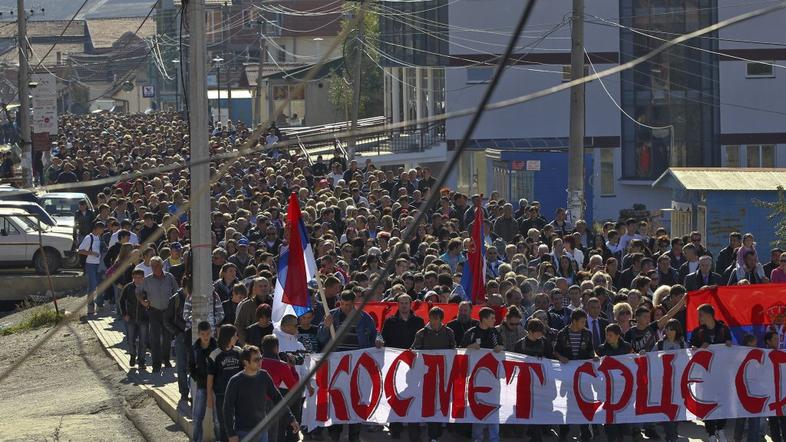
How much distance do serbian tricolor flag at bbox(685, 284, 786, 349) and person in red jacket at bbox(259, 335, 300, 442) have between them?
3.83 metres

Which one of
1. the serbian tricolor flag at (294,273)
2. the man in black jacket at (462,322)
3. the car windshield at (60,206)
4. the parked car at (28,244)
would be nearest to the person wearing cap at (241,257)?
the serbian tricolor flag at (294,273)

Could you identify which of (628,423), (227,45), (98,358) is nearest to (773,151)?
(98,358)

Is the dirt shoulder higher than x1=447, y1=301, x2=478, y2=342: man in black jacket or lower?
lower

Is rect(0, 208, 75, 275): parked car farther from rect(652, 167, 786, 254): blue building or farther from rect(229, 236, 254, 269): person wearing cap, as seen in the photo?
rect(652, 167, 786, 254): blue building

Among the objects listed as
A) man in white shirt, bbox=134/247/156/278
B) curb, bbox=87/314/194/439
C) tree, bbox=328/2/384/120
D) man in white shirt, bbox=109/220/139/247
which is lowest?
curb, bbox=87/314/194/439

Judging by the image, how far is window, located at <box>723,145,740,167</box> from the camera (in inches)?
1754

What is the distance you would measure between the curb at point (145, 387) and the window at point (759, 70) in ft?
88.8

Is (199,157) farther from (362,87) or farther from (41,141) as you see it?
(362,87)

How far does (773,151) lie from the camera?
146 ft

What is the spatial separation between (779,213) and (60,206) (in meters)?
14.9

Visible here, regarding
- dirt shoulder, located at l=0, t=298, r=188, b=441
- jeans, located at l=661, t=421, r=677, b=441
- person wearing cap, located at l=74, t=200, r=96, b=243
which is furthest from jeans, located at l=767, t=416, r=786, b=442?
person wearing cap, located at l=74, t=200, r=96, b=243

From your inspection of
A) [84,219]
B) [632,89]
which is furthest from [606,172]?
[84,219]

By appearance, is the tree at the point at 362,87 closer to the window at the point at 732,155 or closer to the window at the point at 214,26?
the window at the point at 732,155

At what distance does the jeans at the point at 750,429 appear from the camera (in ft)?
43.4
